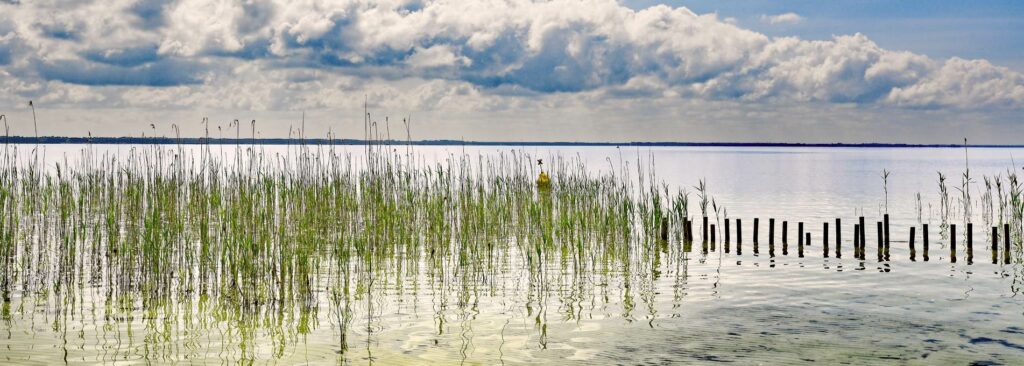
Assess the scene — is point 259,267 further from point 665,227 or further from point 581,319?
point 665,227

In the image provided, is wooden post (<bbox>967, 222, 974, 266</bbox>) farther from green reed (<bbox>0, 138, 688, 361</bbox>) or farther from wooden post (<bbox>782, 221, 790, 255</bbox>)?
green reed (<bbox>0, 138, 688, 361</bbox>)

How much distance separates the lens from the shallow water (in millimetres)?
6824

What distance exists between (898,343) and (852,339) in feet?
1.25

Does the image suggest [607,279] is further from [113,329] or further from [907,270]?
[113,329]

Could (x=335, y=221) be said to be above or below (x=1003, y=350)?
above

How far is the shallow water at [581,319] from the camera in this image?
6.82 m

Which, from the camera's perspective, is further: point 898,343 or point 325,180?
point 325,180

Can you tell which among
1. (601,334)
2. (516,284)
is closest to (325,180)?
(516,284)

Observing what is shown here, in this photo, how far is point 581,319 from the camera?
8.05 m

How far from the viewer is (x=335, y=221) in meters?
12.5

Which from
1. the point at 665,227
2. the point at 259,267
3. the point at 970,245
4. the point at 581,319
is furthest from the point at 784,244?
the point at 259,267

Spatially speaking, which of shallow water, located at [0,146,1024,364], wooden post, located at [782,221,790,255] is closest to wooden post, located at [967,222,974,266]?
shallow water, located at [0,146,1024,364]

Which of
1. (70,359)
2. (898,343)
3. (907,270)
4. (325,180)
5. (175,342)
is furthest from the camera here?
(325,180)

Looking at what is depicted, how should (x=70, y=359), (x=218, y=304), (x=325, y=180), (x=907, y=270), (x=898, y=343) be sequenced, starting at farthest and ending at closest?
1. (x=325, y=180)
2. (x=907, y=270)
3. (x=218, y=304)
4. (x=898, y=343)
5. (x=70, y=359)
